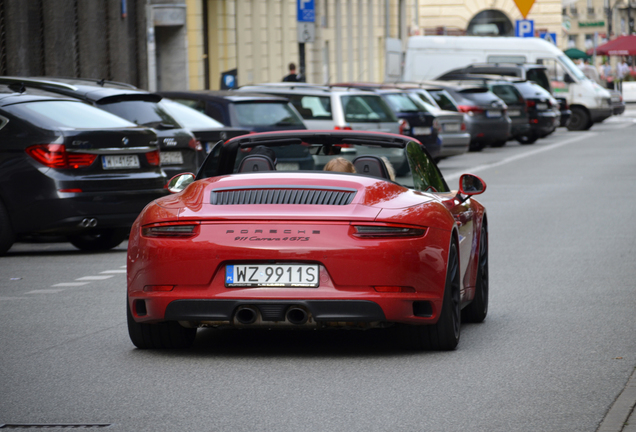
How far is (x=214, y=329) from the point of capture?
7.90 meters

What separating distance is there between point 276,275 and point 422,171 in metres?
1.57

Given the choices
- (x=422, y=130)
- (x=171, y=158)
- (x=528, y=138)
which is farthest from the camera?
(x=528, y=138)

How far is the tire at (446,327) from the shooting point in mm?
6809

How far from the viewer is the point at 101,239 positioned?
43.2ft

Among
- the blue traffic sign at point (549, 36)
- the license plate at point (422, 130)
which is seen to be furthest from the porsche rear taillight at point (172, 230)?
the blue traffic sign at point (549, 36)

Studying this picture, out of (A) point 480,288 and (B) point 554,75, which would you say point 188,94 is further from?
(B) point 554,75

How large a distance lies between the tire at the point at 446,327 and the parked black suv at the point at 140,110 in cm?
767

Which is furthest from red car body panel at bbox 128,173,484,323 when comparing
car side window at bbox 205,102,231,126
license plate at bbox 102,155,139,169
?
car side window at bbox 205,102,231,126

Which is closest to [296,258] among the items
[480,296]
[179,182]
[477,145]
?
[179,182]

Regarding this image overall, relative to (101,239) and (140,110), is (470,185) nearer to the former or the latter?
(101,239)

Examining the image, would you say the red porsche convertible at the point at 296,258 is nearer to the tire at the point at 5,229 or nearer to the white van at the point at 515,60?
the tire at the point at 5,229

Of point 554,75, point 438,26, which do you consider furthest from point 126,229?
point 438,26

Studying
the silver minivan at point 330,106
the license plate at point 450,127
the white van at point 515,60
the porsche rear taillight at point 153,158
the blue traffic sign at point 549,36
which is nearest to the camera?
the porsche rear taillight at point 153,158

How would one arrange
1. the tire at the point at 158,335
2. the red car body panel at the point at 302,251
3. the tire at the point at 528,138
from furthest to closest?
the tire at the point at 528,138, the tire at the point at 158,335, the red car body panel at the point at 302,251
